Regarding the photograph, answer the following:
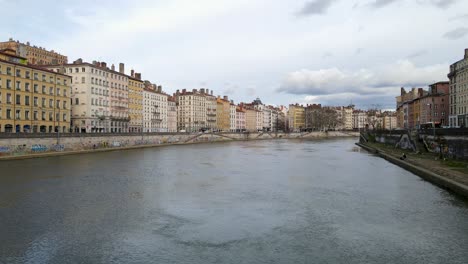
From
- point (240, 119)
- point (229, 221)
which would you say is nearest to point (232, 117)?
point (240, 119)

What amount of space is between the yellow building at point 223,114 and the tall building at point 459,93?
10177 cm

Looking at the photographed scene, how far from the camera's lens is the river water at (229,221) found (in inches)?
504

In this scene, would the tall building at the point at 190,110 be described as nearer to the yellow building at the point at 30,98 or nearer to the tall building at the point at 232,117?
the tall building at the point at 232,117

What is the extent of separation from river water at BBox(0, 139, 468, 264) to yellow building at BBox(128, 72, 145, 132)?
7668 cm

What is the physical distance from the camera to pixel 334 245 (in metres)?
13.7

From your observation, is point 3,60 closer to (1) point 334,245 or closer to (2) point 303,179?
(2) point 303,179

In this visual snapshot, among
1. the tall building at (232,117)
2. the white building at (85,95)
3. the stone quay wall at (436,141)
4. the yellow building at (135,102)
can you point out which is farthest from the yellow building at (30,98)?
the tall building at (232,117)

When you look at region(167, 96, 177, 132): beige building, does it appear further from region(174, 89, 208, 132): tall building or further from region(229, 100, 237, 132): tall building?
region(229, 100, 237, 132): tall building

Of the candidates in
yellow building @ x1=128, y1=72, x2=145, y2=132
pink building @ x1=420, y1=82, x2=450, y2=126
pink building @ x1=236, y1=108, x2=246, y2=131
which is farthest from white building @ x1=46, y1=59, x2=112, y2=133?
pink building @ x1=236, y1=108, x2=246, y2=131

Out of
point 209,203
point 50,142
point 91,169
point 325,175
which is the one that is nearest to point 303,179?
point 325,175

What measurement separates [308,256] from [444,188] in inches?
702

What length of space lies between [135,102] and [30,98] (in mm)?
43150

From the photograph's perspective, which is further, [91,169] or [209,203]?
[91,169]

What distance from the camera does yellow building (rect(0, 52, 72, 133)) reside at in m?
60.6
